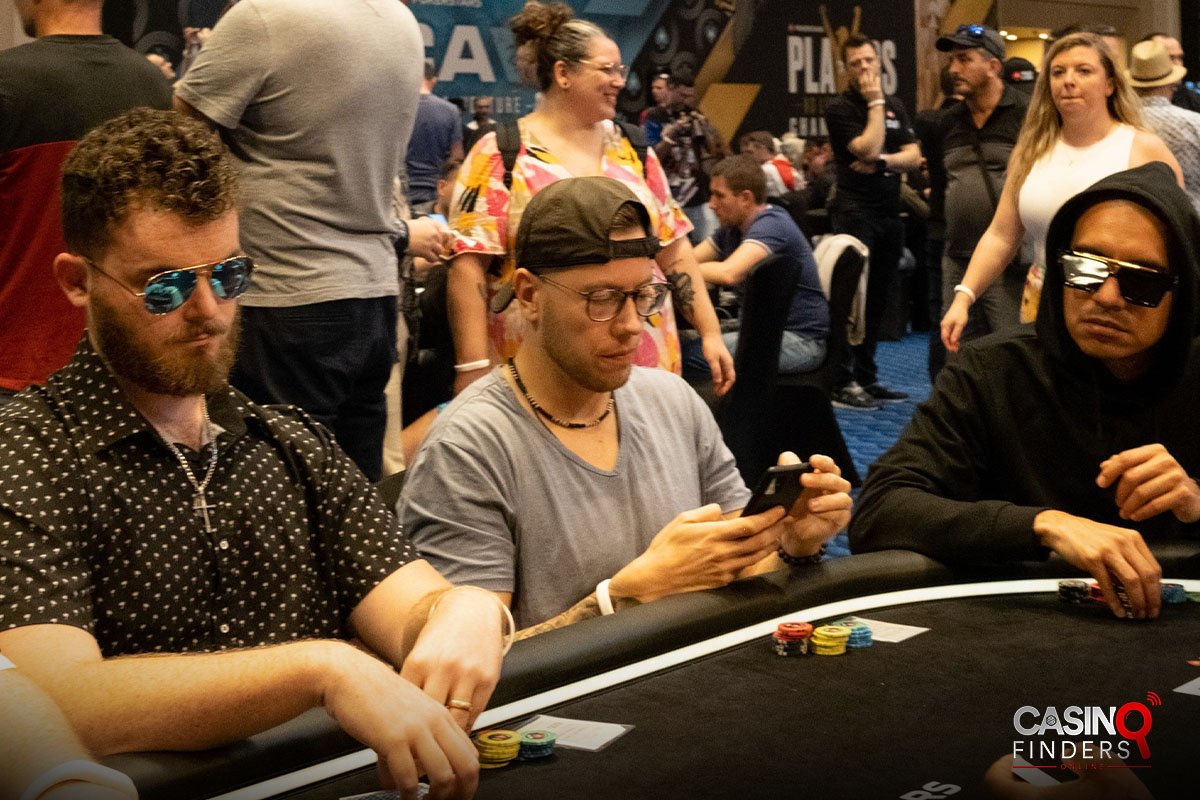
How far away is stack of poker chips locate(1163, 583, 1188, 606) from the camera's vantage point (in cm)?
205

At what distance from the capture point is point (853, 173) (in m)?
7.88

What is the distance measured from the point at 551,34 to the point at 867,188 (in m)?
4.65

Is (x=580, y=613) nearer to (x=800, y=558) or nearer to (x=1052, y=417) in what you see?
(x=800, y=558)

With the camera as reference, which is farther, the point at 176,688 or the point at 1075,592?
the point at 1075,592

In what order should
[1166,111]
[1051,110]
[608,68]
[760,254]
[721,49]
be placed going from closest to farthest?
1. [608,68]
2. [1051,110]
3. [1166,111]
4. [760,254]
5. [721,49]

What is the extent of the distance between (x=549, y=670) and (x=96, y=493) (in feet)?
1.76

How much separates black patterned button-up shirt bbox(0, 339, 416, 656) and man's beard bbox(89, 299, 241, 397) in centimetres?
2

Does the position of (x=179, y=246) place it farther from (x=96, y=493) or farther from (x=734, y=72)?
(x=734, y=72)

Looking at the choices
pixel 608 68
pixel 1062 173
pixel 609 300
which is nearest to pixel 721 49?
pixel 1062 173

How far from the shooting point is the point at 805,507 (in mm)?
2102

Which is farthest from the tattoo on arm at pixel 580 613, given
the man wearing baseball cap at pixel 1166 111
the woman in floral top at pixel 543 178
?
the man wearing baseball cap at pixel 1166 111

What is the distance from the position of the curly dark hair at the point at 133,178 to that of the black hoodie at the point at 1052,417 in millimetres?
1169

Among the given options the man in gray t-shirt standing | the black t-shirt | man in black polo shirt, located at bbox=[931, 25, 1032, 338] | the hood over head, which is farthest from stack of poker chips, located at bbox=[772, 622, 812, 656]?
the black t-shirt

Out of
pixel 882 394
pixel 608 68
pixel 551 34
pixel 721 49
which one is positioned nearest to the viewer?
pixel 608 68
